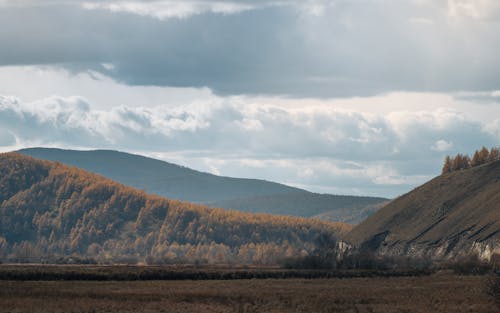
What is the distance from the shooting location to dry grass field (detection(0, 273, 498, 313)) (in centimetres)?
8862

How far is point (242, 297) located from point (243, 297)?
13 centimetres

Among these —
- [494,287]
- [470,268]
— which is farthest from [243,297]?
[470,268]

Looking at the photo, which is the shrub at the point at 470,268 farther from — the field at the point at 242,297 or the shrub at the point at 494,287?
the shrub at the point at 494,287

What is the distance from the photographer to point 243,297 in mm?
102250

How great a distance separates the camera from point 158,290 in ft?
375

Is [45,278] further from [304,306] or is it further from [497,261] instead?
[497,261]

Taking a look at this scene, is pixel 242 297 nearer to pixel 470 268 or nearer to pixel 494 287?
pixel 494 287

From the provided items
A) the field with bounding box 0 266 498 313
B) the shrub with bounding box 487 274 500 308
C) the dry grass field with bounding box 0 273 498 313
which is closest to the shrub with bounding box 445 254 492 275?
the field with bounding box 0 266 498 313

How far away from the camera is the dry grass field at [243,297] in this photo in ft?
291

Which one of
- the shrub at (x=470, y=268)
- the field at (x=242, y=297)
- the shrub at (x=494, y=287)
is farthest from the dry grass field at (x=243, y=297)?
the shrub at (x=470, y=268)

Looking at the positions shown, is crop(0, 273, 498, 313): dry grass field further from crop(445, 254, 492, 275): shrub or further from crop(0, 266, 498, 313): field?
crop(445, 254, 492, 275): shrub

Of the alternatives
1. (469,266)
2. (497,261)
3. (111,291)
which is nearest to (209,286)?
(111,291)

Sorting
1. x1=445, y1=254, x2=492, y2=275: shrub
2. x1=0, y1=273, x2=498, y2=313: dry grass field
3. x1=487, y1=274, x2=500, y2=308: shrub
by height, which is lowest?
x1=0, y1=273, x2=498, y2=313: dry grass field

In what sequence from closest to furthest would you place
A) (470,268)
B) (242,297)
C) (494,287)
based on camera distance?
1. (494,287)
2. (242,297)
3. (470,268)
